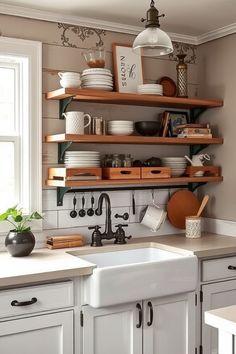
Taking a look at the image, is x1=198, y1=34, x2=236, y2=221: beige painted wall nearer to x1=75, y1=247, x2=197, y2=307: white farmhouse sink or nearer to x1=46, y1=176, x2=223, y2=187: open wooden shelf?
x1=46, y1=176, x2=223, y2=187: open wooden shelf

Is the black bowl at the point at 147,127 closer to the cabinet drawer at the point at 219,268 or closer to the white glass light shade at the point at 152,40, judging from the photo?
the cabinet drawer at the point at 219,268

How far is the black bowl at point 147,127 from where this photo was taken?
3338 millimetres

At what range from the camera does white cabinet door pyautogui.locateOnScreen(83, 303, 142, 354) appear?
2.61m

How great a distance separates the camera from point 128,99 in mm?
3182

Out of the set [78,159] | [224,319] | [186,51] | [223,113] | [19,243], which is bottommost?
[224,319]

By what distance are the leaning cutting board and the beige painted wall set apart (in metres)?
0.15

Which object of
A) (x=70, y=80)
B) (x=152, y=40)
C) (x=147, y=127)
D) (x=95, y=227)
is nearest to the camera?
(x=152, y=40)

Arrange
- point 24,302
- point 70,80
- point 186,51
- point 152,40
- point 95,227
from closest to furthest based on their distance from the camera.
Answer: point 152,40 < point 24,302 < point 70,80 < point 95,227 < point 186,51

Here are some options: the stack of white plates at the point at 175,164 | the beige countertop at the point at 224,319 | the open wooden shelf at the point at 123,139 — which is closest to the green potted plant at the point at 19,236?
the open wooden shelf at the point at 123,139

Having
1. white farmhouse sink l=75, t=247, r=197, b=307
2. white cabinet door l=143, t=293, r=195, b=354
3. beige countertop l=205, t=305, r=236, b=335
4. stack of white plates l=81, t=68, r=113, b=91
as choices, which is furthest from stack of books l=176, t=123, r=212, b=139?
beige countertop l=205, t=305, r=236, b=335

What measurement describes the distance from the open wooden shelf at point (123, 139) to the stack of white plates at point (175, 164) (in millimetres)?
154

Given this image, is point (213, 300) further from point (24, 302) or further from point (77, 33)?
point (77, 33)

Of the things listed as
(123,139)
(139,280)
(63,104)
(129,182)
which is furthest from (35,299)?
(63,104)

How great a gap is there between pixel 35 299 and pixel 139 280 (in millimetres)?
583
